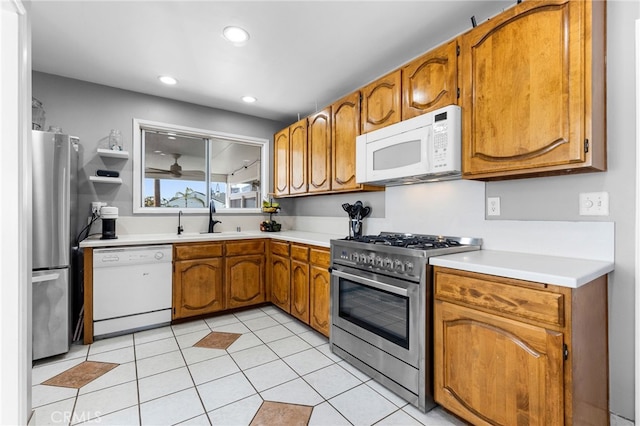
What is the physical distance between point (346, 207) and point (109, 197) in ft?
7.89

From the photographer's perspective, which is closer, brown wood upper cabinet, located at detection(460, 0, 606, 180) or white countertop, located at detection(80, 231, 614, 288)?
white countertop, located at detection(80, 231, 614, 288)

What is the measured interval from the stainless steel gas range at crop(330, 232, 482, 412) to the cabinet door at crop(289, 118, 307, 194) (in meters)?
1.29

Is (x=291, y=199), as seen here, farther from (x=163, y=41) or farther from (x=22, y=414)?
(x=22, y=414)

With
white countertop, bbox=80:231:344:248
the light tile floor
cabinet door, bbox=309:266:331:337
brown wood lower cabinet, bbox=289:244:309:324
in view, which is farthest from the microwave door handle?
the light tile floor

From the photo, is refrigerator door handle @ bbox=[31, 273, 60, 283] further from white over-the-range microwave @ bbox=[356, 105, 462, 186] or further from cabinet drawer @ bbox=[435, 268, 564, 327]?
cabinet drawer @ bbox=[435, 268, 564, 327]

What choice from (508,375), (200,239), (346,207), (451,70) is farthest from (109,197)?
(508,375)

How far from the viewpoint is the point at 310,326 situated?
276 centimetres

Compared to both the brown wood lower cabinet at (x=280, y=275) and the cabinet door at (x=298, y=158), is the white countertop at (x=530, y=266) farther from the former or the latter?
the cabinet door at (x=298, y=158)

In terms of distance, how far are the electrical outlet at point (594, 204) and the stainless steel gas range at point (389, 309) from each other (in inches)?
22.8

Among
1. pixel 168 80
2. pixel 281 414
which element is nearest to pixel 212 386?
pixel 281 414

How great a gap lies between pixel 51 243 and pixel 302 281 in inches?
77.7

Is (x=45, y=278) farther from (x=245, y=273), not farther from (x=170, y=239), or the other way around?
(x=245, y=273)

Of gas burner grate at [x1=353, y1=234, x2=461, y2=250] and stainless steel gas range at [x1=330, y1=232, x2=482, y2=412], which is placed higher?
gas burner grate at [x1=353, y1=234, x2=461, y2=250]

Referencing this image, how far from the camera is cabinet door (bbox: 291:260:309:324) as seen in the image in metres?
2.79
